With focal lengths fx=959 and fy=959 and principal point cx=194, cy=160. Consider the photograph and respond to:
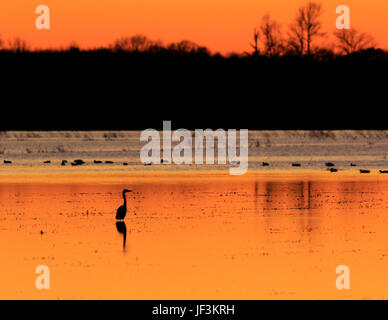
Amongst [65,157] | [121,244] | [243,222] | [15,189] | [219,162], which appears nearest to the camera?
[121,244]

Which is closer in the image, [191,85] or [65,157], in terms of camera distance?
[65,157]

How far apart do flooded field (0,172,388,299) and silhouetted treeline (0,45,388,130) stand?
145 feet

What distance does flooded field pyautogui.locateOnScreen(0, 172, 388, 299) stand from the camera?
418 inches

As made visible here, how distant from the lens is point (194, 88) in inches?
2817

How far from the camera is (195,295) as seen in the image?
10.2 m

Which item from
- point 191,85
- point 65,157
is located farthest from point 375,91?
point 65,157

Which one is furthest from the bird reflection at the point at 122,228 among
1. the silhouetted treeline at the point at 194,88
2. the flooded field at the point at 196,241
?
the silhouetted treeline at the point at 194,88

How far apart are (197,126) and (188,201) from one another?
45134 mm

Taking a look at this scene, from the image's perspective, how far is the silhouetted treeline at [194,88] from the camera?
65875 millimetres

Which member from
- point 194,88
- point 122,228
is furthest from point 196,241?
point 194,88

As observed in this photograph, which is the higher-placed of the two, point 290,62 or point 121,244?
point 290,62

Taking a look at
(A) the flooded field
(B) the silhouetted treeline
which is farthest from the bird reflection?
(B) the silhouetted treeline

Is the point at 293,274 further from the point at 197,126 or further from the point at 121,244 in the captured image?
the point at 197,126

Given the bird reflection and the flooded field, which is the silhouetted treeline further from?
the bird reflection
